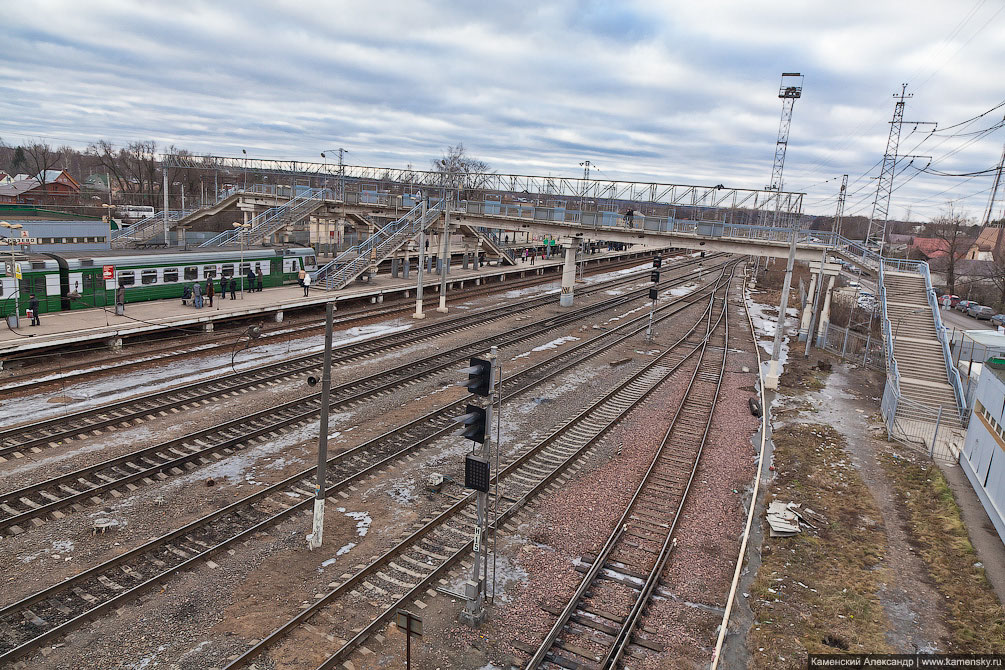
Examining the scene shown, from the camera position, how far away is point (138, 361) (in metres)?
21.5

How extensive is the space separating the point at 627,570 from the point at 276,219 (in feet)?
128

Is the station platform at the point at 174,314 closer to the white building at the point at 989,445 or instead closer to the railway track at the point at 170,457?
the railway track at the point at 170,457

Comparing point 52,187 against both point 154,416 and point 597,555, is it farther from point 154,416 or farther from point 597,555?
point 597,555

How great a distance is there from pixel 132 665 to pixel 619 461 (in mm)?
11666

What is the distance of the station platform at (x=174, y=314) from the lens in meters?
21.3

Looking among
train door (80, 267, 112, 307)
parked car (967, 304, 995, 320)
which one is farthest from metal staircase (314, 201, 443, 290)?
parked car (967, 304, 995, 320)

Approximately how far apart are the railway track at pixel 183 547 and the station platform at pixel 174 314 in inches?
518

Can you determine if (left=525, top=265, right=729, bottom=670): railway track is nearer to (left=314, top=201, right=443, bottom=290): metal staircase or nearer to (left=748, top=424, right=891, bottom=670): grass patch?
(left=748, top=424, right=891, bottom=670): grass patch

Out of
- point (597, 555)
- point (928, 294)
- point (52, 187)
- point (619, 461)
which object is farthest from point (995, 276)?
point (52, 187)

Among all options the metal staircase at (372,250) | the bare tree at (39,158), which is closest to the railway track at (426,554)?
the metal staircase at (372,250)

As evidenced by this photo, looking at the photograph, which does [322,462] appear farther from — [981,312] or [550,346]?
[981,312]

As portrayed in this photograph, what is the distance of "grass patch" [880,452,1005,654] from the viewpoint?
1014 cm

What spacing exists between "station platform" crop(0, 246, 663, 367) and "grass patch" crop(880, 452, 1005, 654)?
24932 millimetres

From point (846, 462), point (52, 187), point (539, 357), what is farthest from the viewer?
point (52, 187)
